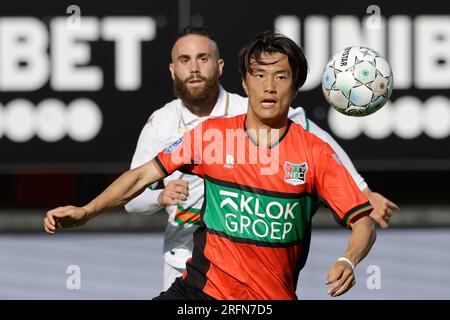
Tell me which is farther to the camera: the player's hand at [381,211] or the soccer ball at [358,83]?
the soccer ball at [358,83]

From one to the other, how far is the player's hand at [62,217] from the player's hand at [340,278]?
144 cm

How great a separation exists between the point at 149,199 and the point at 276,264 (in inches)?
80.4

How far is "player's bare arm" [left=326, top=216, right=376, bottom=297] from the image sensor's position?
5.63m

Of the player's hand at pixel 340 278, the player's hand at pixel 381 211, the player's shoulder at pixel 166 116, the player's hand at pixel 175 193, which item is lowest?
the player's hand at pixel 340 278

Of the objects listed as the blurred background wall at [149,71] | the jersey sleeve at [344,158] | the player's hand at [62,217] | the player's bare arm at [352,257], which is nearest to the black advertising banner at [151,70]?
the blurred background wall at [149,71]

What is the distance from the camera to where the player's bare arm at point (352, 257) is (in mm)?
5629

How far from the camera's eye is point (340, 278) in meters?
5.65

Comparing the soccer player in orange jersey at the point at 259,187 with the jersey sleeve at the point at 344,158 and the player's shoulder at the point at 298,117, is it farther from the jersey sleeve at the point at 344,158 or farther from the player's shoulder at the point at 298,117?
the player's shoulder at the point at 298,117

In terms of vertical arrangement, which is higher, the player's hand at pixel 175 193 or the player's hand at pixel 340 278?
the player's hand at pixel 175 193

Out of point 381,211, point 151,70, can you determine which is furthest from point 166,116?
point 151,70

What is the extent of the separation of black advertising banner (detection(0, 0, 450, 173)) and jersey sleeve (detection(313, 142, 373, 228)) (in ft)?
24.6

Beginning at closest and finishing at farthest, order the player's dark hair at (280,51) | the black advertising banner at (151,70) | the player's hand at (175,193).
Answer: the player's dark hair at (280,51) → the player's hand at (175,193) → the black advertising banner at (151,70)

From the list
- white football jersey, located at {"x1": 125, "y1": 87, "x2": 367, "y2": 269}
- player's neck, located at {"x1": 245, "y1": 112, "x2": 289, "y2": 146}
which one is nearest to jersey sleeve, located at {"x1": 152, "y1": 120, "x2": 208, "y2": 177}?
player's neck, located at {"x1": 245, "y1": 112, "x2": 289, "y2": 146}

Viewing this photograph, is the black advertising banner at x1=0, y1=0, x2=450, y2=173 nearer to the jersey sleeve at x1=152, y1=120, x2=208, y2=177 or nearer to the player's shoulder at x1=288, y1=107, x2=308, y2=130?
the player's shoulder at x1=288, y1=107, x2=308, y2=130
